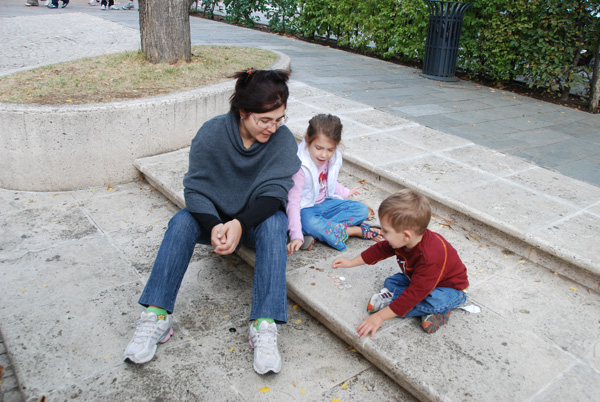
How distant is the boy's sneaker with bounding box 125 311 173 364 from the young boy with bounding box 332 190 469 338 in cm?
104

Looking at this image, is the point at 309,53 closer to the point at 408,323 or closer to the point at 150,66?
the point at 150,66

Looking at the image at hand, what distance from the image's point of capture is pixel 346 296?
281cm

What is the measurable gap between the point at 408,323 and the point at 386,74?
21.9 feet

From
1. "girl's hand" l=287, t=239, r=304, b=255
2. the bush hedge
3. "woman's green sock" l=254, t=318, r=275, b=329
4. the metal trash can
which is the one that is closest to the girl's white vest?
"girl's hand" l=287, t=239, r=304, b=255

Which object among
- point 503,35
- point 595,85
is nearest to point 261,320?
point 595,85

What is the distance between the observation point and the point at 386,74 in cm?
853

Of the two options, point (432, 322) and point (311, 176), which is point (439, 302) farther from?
point (311, 176)

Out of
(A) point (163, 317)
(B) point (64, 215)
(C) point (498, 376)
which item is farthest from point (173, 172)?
(C) point (498, 376)

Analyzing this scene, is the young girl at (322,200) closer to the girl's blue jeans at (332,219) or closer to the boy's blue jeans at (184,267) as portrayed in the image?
the girl's blue jeans at (332,219)

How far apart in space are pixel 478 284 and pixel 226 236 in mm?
1590

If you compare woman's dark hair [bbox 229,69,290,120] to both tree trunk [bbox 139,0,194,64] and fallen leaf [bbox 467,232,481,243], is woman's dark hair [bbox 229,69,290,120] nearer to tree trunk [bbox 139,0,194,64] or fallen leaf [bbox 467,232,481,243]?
fallen leaf [bbox 467,232,481,243]

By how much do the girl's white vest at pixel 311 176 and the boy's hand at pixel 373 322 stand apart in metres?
1.10

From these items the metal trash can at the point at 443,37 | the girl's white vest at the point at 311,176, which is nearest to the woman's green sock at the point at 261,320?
the girl's white vest at the point at 311,176

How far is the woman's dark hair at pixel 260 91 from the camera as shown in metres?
2.61
